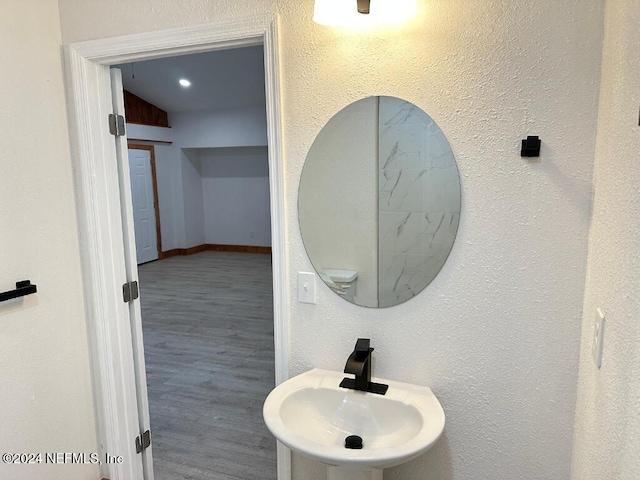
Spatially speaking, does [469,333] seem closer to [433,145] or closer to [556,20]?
[433,145]

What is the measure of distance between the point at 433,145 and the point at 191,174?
7.63 m

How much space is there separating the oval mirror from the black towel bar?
1.16 meters

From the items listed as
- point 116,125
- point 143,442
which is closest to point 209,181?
point 116,125

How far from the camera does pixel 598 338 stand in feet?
3.66

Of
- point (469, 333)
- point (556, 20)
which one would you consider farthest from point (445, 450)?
point (556, 20)

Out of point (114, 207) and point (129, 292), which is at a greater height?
point (114, 207)

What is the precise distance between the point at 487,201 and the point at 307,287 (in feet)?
2.32

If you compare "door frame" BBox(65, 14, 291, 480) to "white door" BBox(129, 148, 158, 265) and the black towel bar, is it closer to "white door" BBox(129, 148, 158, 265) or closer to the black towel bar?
the black towel bar

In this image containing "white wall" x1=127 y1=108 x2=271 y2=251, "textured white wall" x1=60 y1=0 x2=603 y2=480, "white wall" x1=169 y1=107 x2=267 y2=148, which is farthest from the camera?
"white wall" x1=127 y1=108 x2=271 y2=251

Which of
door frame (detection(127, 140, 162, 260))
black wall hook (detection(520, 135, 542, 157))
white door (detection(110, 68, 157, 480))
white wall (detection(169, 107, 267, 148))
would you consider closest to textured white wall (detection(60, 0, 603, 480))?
black wall hook (detection(520, 135, 542, 157))

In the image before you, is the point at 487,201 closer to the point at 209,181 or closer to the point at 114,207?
the point at 114,207

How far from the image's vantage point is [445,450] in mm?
1557

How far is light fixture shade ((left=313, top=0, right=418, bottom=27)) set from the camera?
1.35 metres

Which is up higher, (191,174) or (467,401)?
(191,174)
